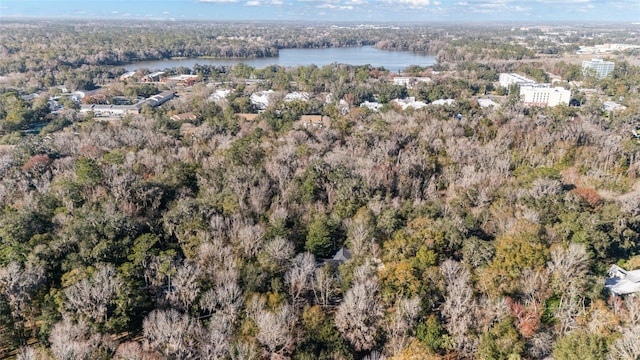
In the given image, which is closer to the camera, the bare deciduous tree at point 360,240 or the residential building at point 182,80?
the bare deciduous tree at point 360,240

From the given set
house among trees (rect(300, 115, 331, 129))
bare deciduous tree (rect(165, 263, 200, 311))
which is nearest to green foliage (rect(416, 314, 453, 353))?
bare deciduous tree (rect(165, 263, 200, 311))

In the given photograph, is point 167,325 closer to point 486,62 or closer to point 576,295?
point 576,295

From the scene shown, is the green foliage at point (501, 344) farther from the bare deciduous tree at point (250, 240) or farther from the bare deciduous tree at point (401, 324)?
the bare deciduous tree at point (250, 240)

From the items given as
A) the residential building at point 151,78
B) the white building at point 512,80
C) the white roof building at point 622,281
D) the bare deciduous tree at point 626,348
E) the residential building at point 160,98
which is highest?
the residential building at point 151,78

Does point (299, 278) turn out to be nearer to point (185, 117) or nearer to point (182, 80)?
point (185, 117)

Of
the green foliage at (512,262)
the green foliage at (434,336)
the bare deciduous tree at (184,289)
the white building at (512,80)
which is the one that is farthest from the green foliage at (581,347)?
the white building at (512,80)

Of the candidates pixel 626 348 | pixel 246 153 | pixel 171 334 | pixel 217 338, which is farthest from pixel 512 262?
pixel 246 153

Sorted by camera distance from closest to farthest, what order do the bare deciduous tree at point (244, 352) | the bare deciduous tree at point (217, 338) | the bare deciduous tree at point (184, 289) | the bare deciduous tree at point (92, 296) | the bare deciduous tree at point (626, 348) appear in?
the bare deciduous tree at point (626, 348)
the bare deciduous tree at point (244, 352)
the bare deciduous tree at point (217, 338)
the bare deciduous tree at point (92, 296)
the bare deciduous tree at point (184, 289)

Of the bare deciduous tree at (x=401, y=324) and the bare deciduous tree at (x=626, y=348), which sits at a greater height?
the bare deciduous tree at (x=626, y=348)
